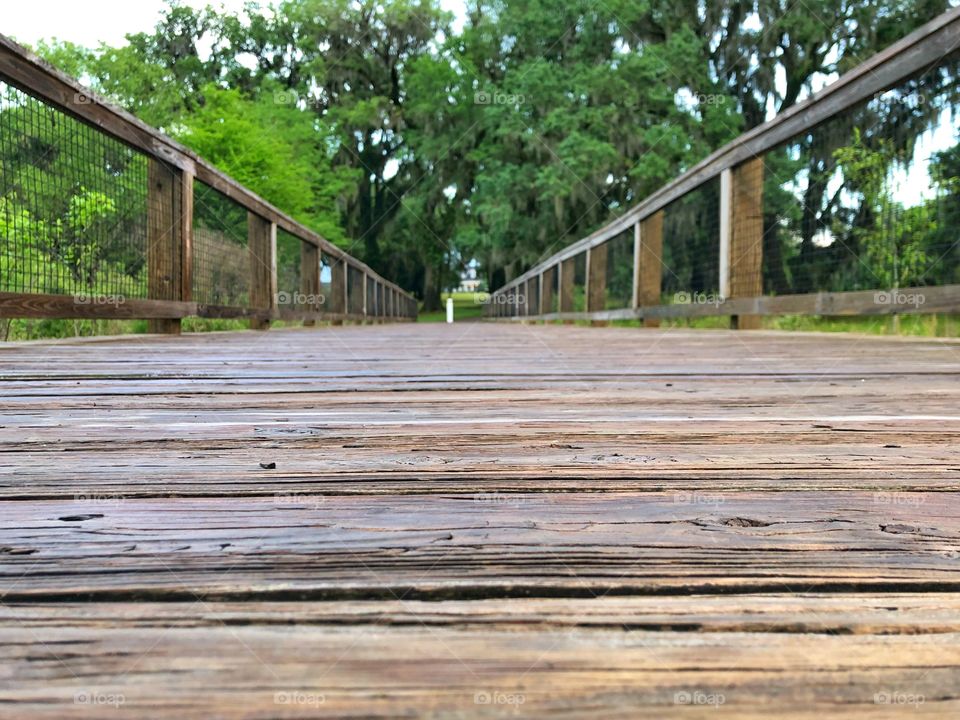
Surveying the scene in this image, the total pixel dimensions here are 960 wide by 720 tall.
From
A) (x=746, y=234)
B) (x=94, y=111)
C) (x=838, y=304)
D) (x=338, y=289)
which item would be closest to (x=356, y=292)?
(x=338, y=289)

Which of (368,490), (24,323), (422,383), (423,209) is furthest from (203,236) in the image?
(423,209)

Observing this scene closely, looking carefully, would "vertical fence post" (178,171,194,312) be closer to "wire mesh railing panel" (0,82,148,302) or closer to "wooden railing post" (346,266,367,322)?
"wire mesh railing panel" (0,82,148,302)

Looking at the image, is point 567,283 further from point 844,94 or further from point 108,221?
point 108,221

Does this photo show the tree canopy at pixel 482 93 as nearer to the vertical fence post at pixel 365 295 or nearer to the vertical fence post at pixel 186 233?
the vertical fence post at pixel 365 295

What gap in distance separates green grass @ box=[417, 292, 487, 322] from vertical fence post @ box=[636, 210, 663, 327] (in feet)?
51.4

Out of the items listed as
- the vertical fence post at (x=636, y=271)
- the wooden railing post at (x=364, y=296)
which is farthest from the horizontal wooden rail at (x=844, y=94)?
the wooden railing post at (x=364, y=296)

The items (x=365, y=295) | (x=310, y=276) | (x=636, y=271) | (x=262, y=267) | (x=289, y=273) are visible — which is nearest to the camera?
(x=262, y=267)

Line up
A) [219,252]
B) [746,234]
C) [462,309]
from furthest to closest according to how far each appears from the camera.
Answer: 1. [462,309]
2. [219,252]
3. [746,234]

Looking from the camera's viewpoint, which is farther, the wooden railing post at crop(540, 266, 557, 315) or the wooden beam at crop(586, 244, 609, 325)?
the wooden railing post at crop(540, 266, 557, 315)

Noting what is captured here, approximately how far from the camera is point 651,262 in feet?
19.8

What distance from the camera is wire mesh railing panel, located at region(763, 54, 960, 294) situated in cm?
339

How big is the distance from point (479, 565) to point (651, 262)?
571 cm

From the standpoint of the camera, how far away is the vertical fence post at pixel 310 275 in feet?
22.9

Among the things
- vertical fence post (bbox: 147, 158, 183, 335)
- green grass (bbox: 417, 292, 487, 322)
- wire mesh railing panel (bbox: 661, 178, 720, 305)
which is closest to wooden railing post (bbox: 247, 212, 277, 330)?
vertical fence post (bbox: 147, 158, 183, 335)
